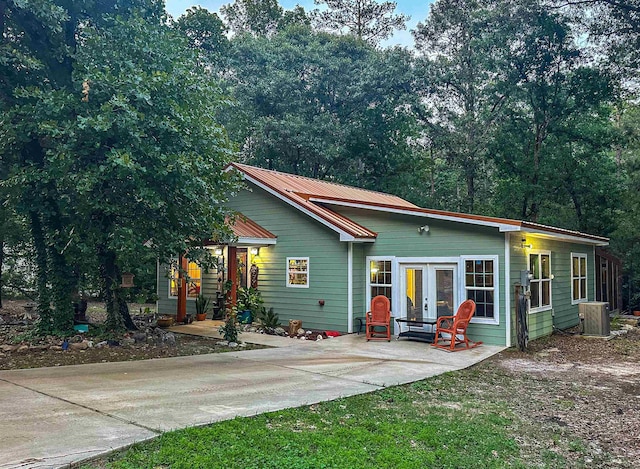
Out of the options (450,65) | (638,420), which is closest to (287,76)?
(450,65)

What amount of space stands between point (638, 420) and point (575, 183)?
17103 millimetres

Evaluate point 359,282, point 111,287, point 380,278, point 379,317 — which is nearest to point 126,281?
point 111,287

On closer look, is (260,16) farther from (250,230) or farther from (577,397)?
(577,397)

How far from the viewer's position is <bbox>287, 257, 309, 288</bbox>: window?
1307cm

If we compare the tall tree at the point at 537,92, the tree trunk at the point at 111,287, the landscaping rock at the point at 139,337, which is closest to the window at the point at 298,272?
the landscaping rock at the point at 139,337

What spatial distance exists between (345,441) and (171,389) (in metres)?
2.95

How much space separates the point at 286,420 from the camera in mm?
5273

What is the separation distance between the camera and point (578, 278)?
49.6 feet

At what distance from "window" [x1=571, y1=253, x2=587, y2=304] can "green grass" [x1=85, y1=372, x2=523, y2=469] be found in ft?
33.1

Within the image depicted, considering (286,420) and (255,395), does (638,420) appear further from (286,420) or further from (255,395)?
(255,395)

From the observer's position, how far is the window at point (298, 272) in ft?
42.9

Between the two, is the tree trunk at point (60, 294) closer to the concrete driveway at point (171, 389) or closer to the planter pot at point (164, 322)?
the concrete driveway at point (171, 389)

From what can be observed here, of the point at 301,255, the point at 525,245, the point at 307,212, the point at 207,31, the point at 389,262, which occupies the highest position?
the point at 207,31

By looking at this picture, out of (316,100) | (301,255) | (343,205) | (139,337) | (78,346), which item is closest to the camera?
(78,346)
